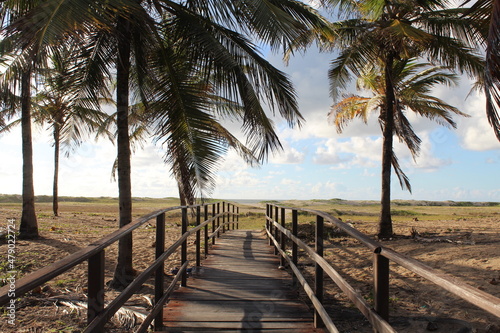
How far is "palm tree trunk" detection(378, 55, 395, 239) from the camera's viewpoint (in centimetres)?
1070

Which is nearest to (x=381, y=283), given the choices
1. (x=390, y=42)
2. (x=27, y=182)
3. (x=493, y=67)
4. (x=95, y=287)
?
(x=95, y=287)

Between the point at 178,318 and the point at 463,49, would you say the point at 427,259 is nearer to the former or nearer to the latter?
the point at 463,49

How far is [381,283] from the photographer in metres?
1.97

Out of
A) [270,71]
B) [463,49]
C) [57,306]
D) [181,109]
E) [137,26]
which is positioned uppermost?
[463,49]

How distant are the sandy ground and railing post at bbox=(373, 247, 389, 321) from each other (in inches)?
102

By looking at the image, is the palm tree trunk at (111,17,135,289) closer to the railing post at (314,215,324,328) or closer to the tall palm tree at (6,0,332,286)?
the tall palm tree at (6,0,332,286)

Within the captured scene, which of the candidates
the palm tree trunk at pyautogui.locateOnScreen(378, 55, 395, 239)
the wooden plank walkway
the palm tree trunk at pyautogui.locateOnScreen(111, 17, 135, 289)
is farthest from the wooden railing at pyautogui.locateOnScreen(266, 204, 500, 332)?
the palm tree trunk at pyautogui.locateOnScreen(378, 55, 395, 239)

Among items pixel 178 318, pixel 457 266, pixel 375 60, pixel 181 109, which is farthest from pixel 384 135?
pixel 178 318

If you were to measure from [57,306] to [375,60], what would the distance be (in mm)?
9835

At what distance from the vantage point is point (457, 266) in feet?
21.9

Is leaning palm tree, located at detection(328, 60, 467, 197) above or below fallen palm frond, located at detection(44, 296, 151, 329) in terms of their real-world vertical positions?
above

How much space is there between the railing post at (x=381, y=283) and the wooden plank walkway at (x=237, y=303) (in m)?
1.42

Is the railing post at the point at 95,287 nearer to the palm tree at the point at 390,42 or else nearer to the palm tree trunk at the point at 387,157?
the palm tree at the point at 390,42

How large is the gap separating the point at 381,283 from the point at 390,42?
28.5 ft
